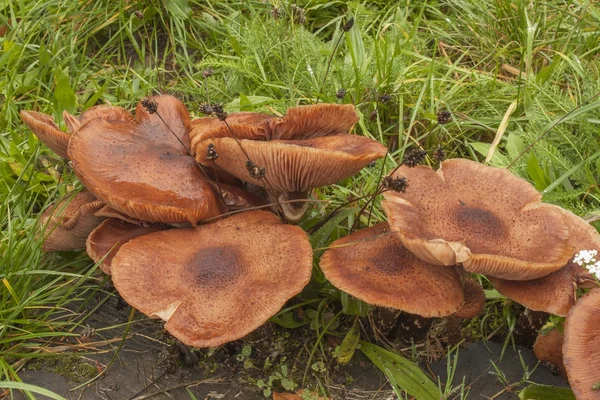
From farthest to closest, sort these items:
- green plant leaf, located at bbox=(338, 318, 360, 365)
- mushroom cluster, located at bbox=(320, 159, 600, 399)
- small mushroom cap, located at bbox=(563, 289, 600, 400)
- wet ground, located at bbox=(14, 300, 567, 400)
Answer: green plant leaf, located at bbox=(338, 318, 360, 365) → wet ground, located at bbox=(14, 300, 567, 400) → mushroom cluster, located at bbox=(320, 159, 600, 399) → small mushroom cap, located at bbox=(563, 289, 600, 400)

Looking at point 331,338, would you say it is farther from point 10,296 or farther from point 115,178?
point 10,296

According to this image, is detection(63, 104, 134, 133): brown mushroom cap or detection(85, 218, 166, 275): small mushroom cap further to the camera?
detection(63, 104, 134, 133): brown mushroom cap

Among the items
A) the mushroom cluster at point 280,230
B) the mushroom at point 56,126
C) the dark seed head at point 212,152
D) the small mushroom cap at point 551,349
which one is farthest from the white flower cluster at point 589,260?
the mushroom at point 56,126

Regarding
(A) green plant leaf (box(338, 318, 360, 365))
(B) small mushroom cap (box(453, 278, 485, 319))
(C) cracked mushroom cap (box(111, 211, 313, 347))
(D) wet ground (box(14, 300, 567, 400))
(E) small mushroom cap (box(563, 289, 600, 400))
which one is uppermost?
(E) small mushroom cap (box(563, 289, 600, 400))

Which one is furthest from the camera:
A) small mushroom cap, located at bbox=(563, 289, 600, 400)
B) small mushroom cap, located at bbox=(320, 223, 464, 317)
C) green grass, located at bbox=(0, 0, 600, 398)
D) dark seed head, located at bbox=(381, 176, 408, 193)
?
green grass, located at bbox=(0, 0, 600, 398)

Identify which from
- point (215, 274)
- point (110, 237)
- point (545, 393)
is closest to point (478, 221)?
point (545, 393)

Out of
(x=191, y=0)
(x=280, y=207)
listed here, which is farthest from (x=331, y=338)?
(x=191, y=0)

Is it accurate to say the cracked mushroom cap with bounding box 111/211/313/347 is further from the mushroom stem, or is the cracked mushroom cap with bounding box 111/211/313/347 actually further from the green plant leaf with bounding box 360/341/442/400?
the green plant leaf with bounding box 360/341/442/400

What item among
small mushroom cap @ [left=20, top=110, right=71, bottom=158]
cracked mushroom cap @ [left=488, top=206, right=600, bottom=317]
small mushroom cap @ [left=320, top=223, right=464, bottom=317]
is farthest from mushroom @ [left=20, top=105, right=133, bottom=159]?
cracked mushroom cap @ [left=488, top=206, right=600, bottom=317]
